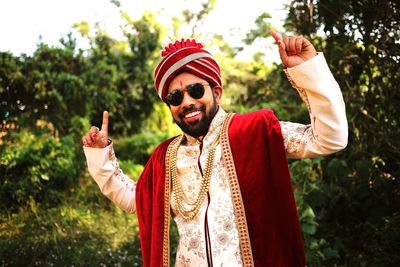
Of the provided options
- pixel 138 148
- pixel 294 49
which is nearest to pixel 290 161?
pixel 294 49

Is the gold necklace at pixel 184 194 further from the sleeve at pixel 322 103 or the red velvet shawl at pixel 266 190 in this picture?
the sleeve at pixel 322 103

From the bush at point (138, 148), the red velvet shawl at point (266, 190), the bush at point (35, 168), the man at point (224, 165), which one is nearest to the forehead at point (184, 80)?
the man at point (224, 165)

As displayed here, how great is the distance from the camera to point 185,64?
2.13 metres

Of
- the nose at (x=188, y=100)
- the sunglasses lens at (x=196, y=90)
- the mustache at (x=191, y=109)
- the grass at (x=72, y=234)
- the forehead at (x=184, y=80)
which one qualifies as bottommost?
the grass at (x=72, y=234)

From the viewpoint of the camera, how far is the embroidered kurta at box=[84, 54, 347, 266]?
1.73m

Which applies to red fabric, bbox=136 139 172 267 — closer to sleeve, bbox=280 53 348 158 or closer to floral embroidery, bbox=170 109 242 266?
floral embroidery, bbox=170 109 242 266

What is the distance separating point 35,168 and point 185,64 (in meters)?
4.62

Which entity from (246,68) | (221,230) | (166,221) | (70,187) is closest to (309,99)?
(221,230)

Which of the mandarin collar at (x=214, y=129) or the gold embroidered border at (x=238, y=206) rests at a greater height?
the mandarin collar at (x=214, y=129)

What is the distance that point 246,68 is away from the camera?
18.4 meters

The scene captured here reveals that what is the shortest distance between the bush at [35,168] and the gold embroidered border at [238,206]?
4.10 m

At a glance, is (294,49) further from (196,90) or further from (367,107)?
(367,107)

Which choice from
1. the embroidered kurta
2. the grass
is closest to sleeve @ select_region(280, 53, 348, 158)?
the embroidered kurta

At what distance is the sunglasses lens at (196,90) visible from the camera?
2.10 meters
